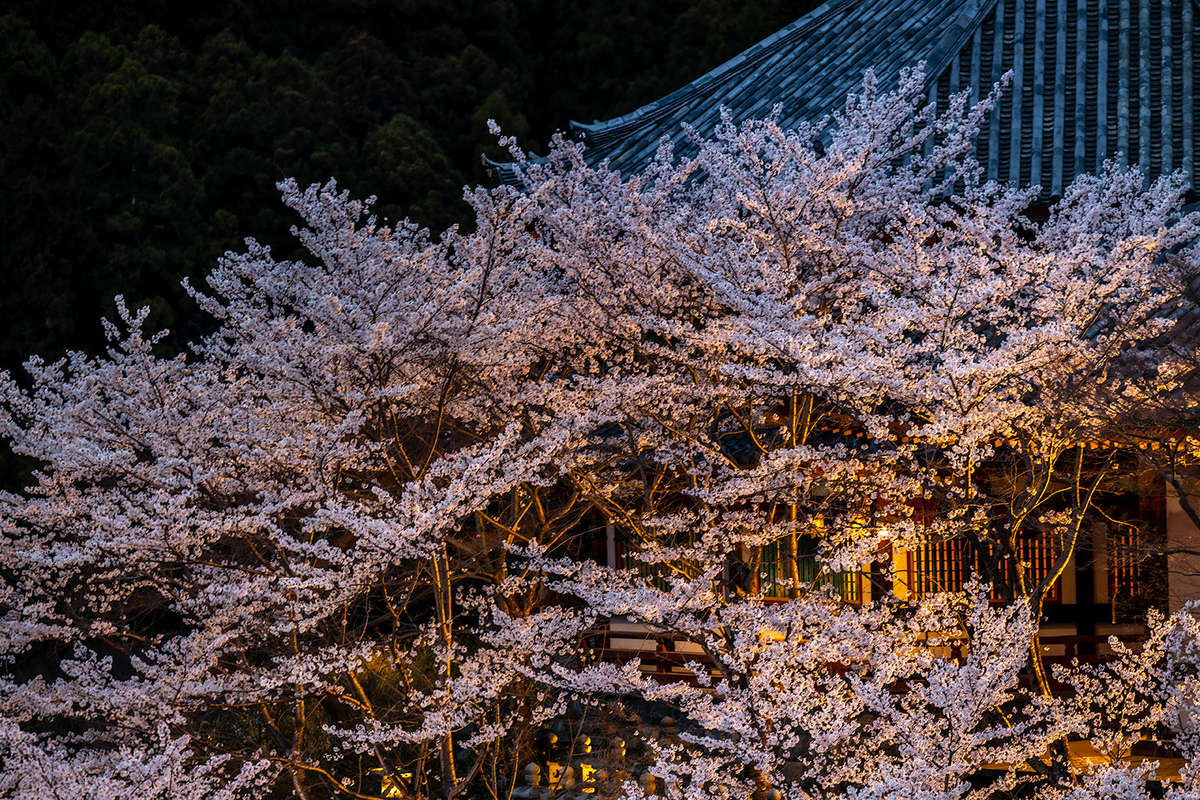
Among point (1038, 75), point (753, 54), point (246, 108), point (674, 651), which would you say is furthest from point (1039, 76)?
point (246, 108)

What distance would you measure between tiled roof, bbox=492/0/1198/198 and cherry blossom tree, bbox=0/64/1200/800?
8.14 ft

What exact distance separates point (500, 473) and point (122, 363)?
131 inches

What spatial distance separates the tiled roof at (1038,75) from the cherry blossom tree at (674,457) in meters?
2.48

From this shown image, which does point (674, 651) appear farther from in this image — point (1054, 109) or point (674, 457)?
point (1054, 109)

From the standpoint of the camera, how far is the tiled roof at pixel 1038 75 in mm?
10922

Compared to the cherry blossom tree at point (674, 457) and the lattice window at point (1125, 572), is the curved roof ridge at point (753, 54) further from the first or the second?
the lattice window at point (1125, 572)

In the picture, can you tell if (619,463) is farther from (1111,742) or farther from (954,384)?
(1111,742)

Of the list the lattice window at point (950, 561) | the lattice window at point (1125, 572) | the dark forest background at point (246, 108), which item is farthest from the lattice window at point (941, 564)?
the dark forest background at point (246, 108)

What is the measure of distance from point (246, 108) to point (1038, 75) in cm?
1413

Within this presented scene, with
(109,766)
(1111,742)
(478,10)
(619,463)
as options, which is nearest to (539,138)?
(478,10)

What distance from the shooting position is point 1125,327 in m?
6.90

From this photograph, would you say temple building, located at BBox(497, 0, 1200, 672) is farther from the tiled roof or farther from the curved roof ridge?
the curved roof ridge

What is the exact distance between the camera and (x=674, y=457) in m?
7.93

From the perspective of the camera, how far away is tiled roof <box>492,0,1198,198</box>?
10.9 metres
